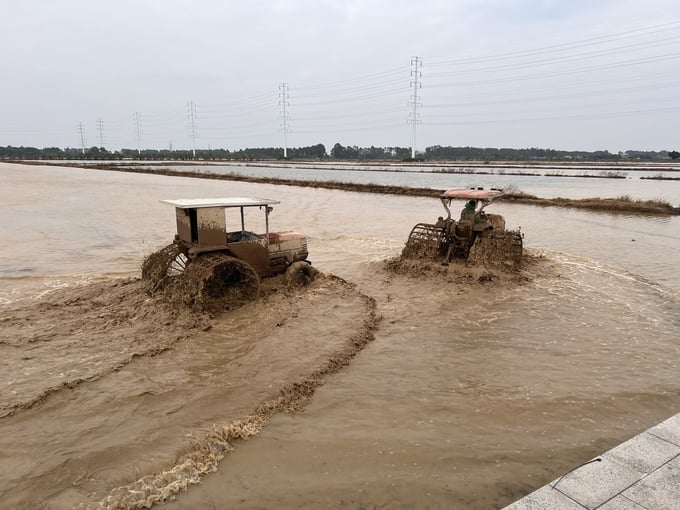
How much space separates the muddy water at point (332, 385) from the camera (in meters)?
4.31

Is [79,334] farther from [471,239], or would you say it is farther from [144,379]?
[471,239]

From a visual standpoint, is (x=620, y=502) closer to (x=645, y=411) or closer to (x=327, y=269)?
(x=645, y=411)

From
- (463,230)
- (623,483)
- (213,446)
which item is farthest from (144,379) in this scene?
(463,230)

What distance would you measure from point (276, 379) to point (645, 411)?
4921 mm

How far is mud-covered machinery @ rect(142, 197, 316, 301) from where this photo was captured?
834cm

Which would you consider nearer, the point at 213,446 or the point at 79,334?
the point at 213,446

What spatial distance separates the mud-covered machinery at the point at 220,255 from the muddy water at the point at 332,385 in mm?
543

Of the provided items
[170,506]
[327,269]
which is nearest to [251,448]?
[170,506]

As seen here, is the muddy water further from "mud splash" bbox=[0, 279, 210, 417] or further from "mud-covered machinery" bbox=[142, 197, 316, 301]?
"mud-covered machinery" bbox=[142, 197, 316, 301]

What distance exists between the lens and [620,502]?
3.61m

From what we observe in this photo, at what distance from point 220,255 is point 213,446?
14.7 ft

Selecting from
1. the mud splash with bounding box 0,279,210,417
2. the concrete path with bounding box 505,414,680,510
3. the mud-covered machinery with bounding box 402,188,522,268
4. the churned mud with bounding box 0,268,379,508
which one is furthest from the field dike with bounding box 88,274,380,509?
the mud-covered machinery with bounding box 402,188,522,268

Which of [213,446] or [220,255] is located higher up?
[220,255]

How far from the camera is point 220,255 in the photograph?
28.1ft
